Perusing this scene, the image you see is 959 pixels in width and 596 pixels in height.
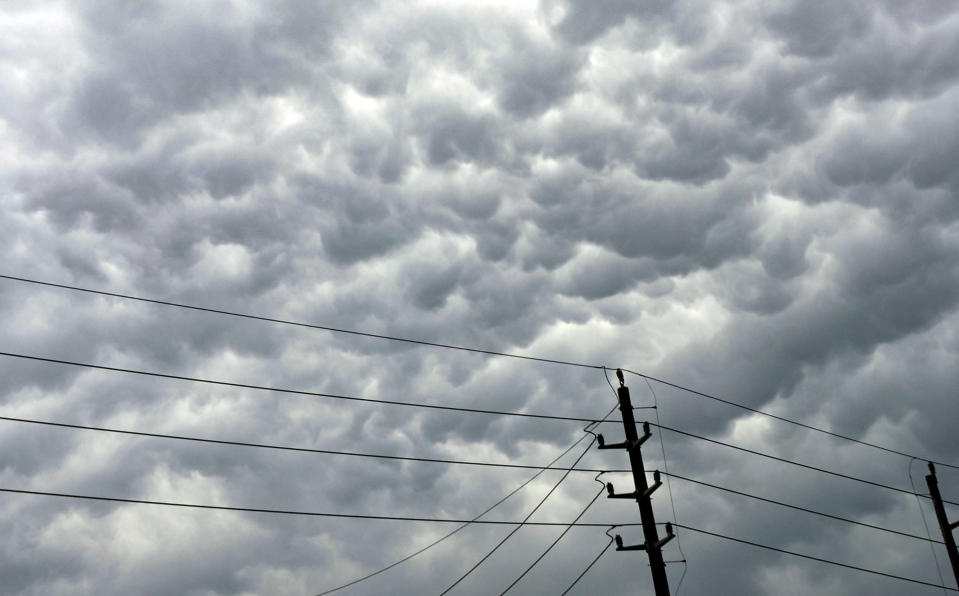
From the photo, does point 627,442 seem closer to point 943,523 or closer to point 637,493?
point 637,493

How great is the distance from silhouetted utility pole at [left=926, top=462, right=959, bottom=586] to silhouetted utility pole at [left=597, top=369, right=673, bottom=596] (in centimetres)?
2052

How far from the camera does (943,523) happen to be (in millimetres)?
40219

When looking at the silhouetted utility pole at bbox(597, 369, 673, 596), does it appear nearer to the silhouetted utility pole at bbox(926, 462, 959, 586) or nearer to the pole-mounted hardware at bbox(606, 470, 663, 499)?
the pole-mounted hardware at bbox(606, 470, 663, 499)

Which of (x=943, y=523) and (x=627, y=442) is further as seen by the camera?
(x=943, y=523)

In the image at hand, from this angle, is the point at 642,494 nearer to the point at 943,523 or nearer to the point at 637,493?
the point at 637,493

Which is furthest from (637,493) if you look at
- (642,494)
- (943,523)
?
(943,523)

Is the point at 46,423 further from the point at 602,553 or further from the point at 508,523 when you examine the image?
the point at 602,553

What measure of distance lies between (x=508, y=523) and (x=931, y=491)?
941 inches

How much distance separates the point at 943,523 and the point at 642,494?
840 inches

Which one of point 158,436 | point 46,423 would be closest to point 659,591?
point 158,436

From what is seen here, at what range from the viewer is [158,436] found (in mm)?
24406

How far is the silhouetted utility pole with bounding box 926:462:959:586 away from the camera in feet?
128

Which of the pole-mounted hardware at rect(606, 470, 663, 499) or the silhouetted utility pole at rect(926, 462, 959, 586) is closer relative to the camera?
the pole-mounted hardware at rect(606, 470, 663, 499)

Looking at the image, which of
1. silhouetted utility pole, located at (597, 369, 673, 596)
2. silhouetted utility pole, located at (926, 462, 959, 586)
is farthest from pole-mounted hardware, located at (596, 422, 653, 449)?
silhouetted utility pole, located at (926, 462, 959, 586)
